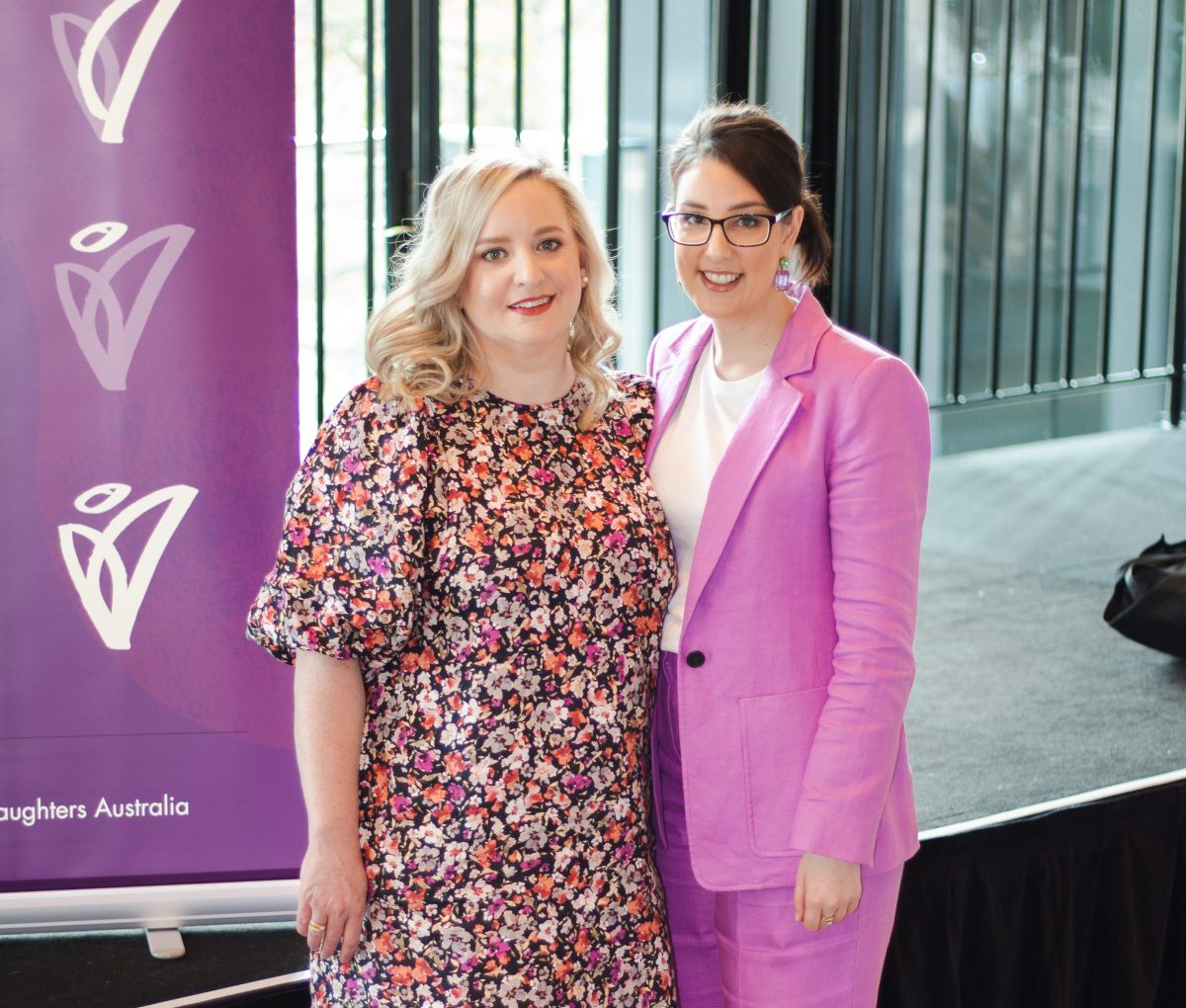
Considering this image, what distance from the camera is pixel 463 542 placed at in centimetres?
152

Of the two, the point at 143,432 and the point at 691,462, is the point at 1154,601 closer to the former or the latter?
the point at 691,462

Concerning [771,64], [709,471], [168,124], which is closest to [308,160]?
[771,64]

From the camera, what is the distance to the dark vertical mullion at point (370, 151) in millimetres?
3162

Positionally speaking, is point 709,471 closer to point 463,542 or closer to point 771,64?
point 463,542

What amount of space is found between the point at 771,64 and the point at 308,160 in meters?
1.84

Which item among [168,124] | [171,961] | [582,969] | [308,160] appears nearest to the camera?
[582,969]

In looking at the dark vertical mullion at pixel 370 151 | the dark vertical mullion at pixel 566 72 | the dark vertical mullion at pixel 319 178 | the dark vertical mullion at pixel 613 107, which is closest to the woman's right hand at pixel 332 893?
the dark vertical mullion at pixel 370 151

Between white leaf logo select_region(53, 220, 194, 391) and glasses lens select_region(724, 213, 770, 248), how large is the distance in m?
0.83

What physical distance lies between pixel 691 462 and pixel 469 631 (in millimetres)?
349

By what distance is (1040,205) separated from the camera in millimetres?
5520

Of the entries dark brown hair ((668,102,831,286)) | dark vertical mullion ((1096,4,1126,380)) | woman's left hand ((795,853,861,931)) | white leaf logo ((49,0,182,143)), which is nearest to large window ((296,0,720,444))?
white leaf logo ((49,0,182,143))

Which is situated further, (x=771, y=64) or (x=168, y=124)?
(x=771, y=64)

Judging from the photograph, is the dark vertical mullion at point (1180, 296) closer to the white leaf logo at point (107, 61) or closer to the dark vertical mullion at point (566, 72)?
the dark vertical mullion at point (566, 72)

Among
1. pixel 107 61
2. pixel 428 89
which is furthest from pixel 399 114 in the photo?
pixel 107 61
